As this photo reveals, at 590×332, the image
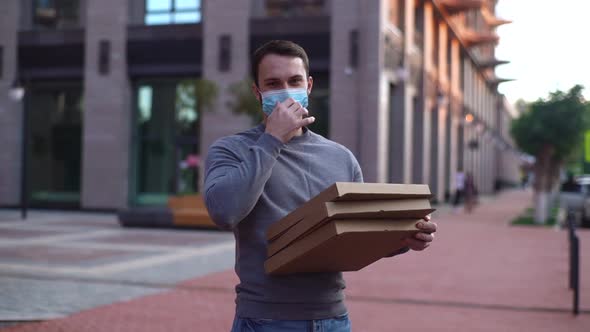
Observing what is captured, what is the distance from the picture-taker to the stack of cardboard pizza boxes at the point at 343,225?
2.16 metres

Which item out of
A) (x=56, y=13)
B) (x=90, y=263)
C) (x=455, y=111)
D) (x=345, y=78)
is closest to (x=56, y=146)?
(x=56, y=13)

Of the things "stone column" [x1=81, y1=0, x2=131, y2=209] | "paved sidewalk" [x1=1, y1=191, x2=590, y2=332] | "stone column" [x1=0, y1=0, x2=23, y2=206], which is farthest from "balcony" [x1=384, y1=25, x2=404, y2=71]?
"stone column" [x1=0, y1=0, x2=23, y2=206]

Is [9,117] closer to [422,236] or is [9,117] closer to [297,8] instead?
[297,8]

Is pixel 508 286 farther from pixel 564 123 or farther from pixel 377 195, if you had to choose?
pixel 564 123

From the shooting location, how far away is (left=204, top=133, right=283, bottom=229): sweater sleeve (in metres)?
2.24

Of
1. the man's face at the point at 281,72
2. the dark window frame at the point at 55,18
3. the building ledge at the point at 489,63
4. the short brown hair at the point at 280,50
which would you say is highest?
the building ledge at the point at 489,63

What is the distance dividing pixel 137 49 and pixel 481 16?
137ft

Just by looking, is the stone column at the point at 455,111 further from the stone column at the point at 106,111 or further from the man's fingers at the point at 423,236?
the man's fingers at the point at 423,236

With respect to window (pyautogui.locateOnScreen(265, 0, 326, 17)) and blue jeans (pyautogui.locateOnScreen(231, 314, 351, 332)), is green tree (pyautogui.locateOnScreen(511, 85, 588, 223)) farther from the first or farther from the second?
blue jeans (pyautogui.locateOnScreen(231, 314, 351, 332))

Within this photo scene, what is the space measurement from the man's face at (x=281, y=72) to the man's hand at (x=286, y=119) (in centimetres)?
16

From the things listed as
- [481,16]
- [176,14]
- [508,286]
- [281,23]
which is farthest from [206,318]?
[481,16]

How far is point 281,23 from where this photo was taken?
25359 mm

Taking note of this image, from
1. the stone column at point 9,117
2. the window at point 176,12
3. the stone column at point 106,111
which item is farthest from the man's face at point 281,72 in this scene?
the stone column at point 9,117

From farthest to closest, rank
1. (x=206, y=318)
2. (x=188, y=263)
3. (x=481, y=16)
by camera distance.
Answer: (x=481, y=16), (x=188, y=263), (x=206, y=318)
